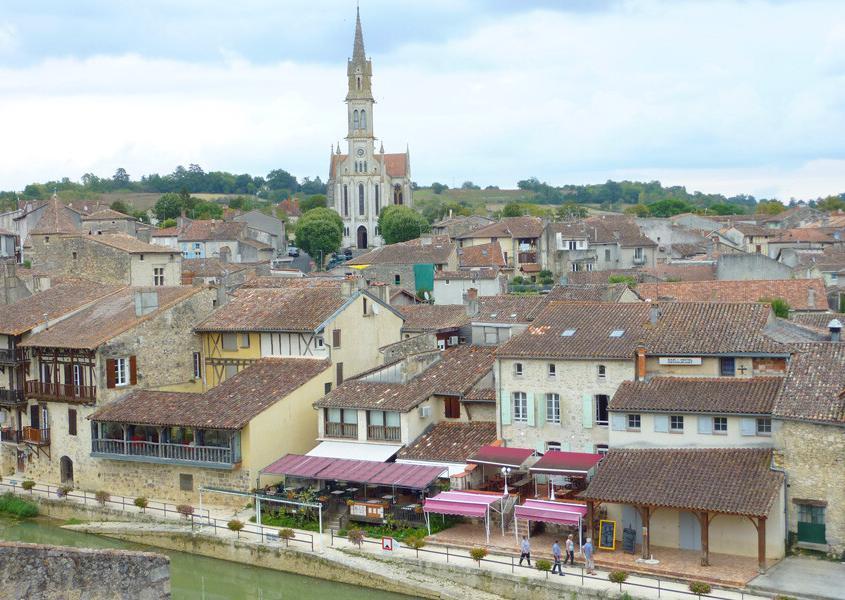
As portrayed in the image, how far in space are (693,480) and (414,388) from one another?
37.9 ft

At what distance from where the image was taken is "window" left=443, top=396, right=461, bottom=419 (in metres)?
36.1

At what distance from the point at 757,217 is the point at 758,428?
10382 cm

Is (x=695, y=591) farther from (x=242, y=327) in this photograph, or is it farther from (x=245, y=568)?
(x=242, y=327)

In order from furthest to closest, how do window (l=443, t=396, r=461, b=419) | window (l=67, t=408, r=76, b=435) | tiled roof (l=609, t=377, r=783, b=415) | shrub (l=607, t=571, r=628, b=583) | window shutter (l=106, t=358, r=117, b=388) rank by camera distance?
1. window (l=67, t=408, r=76, b=435)
2. window shutter (l=106, t=358, r=117, b=388)
3. window (l=443, t=396, r=461, b=419)
4. tiled roof (l=609, t=377, r=783, b=415)
5. shrub (l=607, t=571, r=628, b=583)

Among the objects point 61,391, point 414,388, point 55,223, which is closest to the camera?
point 414,388

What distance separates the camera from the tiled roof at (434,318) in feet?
151

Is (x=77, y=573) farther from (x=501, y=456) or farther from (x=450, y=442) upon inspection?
(x=450, y=442)

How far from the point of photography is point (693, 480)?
27.6 meters

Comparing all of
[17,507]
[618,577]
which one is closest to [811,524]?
[618,577]

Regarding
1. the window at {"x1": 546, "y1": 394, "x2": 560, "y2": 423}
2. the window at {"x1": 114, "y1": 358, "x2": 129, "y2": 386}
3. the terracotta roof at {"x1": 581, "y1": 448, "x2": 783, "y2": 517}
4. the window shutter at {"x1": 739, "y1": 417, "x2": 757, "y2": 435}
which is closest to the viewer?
the terracotta roof at {"x1": 581, "y1": 448, "x2": 783, "y2": 517}

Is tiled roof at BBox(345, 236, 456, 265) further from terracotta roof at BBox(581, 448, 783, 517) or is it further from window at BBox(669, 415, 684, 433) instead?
terracotta roof at BBox(581, 448, 783, 517)

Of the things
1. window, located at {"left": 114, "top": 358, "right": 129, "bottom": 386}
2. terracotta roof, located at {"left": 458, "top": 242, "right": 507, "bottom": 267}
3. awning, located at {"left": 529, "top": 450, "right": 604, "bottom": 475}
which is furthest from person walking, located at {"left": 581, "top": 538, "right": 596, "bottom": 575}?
terracotta roof, located at {"left": 458, "top": 242, "right": 507, "bottom": 267}

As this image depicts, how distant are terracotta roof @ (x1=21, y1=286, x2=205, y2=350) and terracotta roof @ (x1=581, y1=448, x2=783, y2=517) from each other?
760 inches

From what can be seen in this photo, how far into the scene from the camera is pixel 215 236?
317ft
